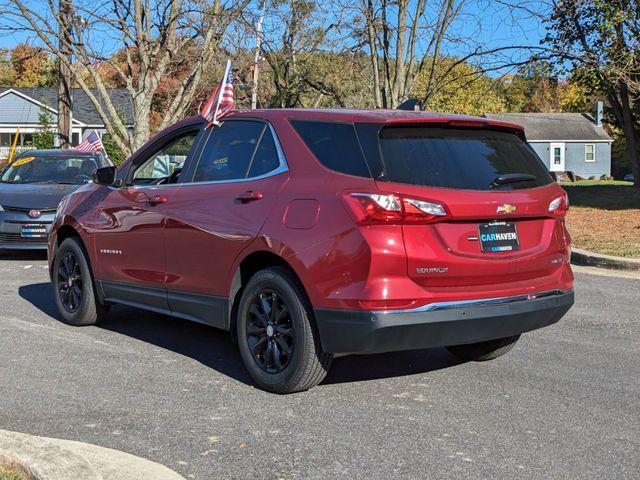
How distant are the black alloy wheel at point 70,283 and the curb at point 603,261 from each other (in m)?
7.49

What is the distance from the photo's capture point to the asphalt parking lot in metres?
4.10

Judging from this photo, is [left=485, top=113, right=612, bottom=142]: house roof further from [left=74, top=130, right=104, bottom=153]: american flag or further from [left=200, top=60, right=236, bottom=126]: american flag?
[left=200, top=60, right=236, bottom=126]: american flag

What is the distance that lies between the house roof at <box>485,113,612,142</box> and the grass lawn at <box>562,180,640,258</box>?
141 feet

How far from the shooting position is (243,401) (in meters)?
5.12

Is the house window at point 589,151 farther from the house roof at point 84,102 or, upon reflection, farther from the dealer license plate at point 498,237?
the dealer license plate at point 498,237

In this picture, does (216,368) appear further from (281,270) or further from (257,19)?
(257,19)

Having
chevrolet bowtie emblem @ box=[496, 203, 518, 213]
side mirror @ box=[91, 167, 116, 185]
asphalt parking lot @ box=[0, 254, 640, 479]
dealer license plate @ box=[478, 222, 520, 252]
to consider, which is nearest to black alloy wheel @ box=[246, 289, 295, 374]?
asphalt parking lot @ box=[0, 254, 640, 479]

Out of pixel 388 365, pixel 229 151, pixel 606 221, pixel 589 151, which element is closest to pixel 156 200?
pixel 229 151

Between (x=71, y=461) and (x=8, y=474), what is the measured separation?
274 mm

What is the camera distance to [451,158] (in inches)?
199

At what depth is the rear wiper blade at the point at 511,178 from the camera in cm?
512

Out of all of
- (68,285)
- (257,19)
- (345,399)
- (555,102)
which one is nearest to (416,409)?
(345,399)

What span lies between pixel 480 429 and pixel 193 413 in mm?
1663

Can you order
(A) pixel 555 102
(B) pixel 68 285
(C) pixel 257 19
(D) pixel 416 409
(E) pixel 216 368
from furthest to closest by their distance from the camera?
(A) pixel 555 102
(C) pixel 257 19
(B) pixel 68 285
(E) pixel 216 368
(D) pixel 416 409
